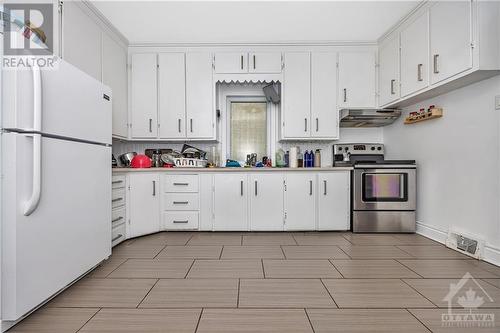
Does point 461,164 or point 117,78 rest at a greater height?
point 117,78

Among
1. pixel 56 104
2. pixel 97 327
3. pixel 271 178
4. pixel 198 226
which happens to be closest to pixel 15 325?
pixel 97 327

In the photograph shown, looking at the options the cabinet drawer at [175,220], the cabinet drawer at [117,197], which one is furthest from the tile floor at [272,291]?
the cabinet drawer at [175,220]

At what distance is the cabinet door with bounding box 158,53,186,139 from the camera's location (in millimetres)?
3701

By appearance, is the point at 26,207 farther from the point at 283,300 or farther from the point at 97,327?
the point at 283,300

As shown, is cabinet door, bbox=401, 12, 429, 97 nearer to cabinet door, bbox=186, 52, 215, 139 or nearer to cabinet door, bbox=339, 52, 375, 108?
cabinet door, bbox=339, 52, 375, 108

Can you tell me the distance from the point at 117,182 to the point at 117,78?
1.34 m

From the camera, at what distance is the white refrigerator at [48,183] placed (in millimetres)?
1378

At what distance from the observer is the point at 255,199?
11.4ft

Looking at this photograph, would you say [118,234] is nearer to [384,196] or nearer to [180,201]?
[180,201]

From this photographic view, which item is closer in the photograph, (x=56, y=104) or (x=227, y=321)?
(x=227, y=321)

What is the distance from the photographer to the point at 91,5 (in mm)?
2779

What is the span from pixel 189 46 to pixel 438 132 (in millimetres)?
3110

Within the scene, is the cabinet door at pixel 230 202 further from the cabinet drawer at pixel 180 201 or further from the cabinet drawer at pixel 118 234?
the cabinet drawer at pixel 118 234

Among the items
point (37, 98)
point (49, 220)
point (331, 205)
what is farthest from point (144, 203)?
point (331, 205)
